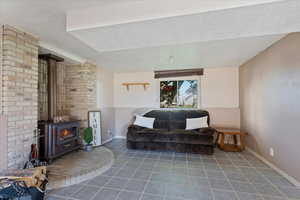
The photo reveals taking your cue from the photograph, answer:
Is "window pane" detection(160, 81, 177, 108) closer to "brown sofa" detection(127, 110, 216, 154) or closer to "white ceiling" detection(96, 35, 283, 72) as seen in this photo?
"brown sofa" detection(127, 110, 216, 154)

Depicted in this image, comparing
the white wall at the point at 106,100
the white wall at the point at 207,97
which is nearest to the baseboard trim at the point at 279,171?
the white wall at the point at 207,97

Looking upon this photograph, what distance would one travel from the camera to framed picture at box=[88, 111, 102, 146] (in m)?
3.48

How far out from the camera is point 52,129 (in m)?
2.51

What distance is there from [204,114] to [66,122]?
3.43 m

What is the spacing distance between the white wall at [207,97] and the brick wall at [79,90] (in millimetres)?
1309

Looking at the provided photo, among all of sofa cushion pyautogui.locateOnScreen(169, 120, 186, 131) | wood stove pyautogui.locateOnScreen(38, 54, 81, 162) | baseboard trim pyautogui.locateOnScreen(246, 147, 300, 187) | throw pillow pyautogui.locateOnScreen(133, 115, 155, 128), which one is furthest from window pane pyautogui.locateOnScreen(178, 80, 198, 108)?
wood stove pyautogui.locateOnScreen(38, 54, 81, 162)

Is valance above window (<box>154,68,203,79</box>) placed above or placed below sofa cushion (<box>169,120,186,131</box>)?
above

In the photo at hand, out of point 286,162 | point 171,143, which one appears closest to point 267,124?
point 286,162

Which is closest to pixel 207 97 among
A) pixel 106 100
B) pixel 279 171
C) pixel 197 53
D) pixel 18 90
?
pixel 197 53

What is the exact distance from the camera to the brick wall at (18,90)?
1877 mm

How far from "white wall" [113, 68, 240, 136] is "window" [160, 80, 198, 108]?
18 centimetres

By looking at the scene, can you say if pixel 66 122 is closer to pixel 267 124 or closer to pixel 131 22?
pixel 131 22

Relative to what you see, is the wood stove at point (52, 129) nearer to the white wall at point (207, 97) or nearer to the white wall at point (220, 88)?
the white wall at point (207, 97)

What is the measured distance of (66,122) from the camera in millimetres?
2809
